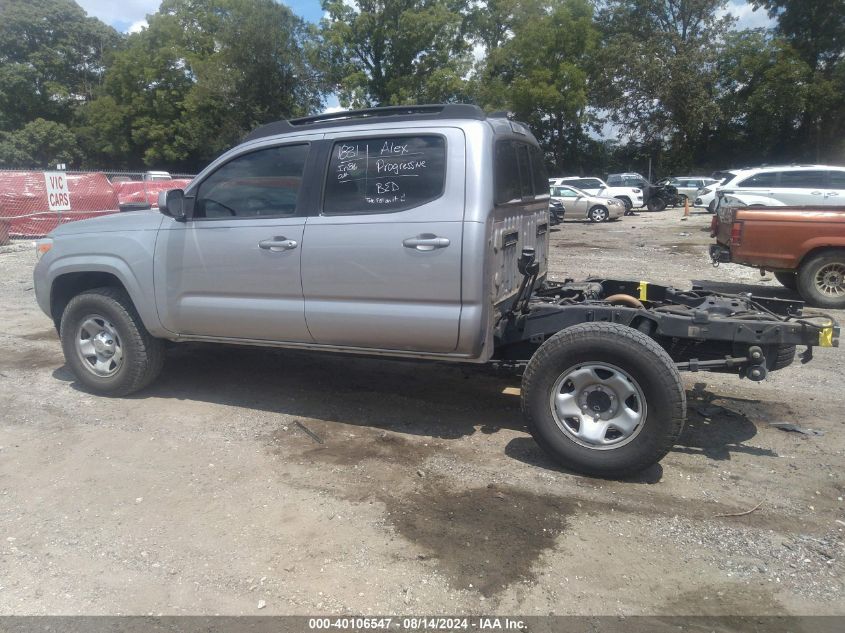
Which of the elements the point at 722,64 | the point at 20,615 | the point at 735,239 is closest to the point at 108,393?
the point at 20,615

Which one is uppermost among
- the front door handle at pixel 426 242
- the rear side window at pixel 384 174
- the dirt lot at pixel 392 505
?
the rear side window at pixel 384 174

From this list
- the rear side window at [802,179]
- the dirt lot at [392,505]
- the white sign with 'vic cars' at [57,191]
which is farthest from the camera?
the rear side window at [802,179]

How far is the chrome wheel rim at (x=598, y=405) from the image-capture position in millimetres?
3865

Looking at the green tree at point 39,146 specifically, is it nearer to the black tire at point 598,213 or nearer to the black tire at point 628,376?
the black tire at point 598,213

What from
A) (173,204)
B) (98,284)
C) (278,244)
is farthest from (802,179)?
(98,284)

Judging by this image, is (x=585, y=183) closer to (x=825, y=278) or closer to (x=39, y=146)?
(x=825, y=278)

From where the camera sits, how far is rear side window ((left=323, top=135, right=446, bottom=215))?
13.7 feet

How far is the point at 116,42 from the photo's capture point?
49344 mm

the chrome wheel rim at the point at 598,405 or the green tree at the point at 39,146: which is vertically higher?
the green tree at the point at 39,146

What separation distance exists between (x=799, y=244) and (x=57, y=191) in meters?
15.1

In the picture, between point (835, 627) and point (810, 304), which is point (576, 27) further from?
point (835, 627)

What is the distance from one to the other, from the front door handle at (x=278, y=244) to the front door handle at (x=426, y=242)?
855 millimetres

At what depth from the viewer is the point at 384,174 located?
434cm

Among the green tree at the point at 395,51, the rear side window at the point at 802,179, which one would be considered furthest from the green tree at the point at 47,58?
the rear side window at the point at 802,179
